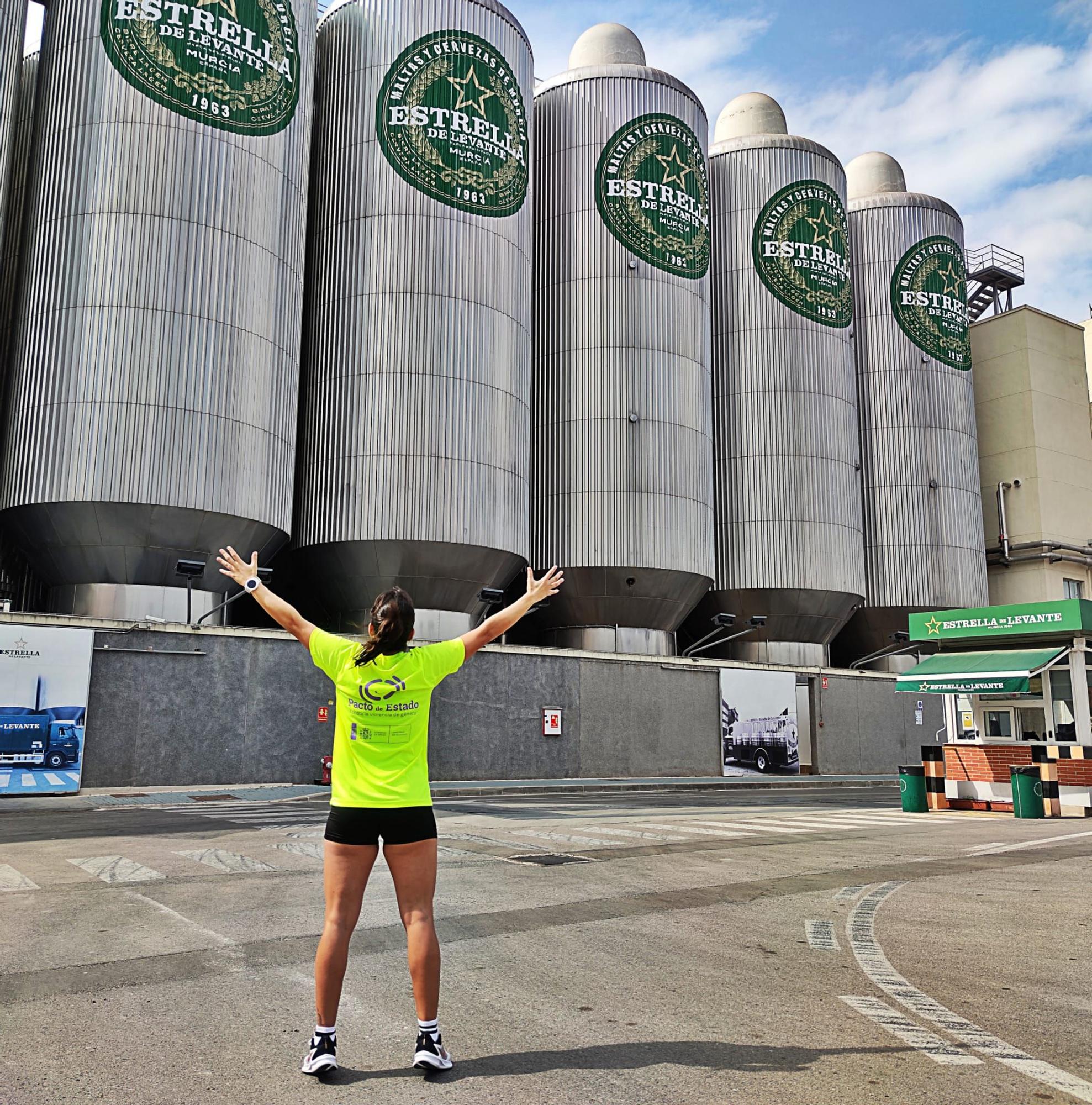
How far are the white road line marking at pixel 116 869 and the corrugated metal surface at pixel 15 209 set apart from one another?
73.2 ft

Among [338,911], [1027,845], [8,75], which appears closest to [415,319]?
[8,75]

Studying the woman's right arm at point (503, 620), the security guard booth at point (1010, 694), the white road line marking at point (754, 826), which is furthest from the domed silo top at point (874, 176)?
the woman's right arm at point (503, 620)

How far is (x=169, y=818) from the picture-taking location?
1596 centimetres

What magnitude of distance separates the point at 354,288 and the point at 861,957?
94.4 feet

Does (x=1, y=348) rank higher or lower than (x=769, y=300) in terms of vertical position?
lower

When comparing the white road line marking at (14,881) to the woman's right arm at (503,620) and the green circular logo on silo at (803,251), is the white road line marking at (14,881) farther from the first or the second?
→ the green circular logo on silo at (803,251)

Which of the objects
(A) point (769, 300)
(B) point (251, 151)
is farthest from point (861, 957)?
(A) point (769, 300)

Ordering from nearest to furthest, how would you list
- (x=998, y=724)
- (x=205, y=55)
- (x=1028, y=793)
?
(x=1028, y=793)
(x=998, y=724)
(x=205, y=55)

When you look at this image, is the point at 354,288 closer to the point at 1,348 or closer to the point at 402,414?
the point at 402,414

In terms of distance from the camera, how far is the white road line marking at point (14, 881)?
8805 mm

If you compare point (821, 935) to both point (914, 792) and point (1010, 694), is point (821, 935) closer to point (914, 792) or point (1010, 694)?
point (914, 792)

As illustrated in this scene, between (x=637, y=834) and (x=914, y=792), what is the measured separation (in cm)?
802

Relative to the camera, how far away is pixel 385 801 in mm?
4410

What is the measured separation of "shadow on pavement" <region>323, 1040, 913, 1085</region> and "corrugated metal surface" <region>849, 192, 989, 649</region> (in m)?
43.1
